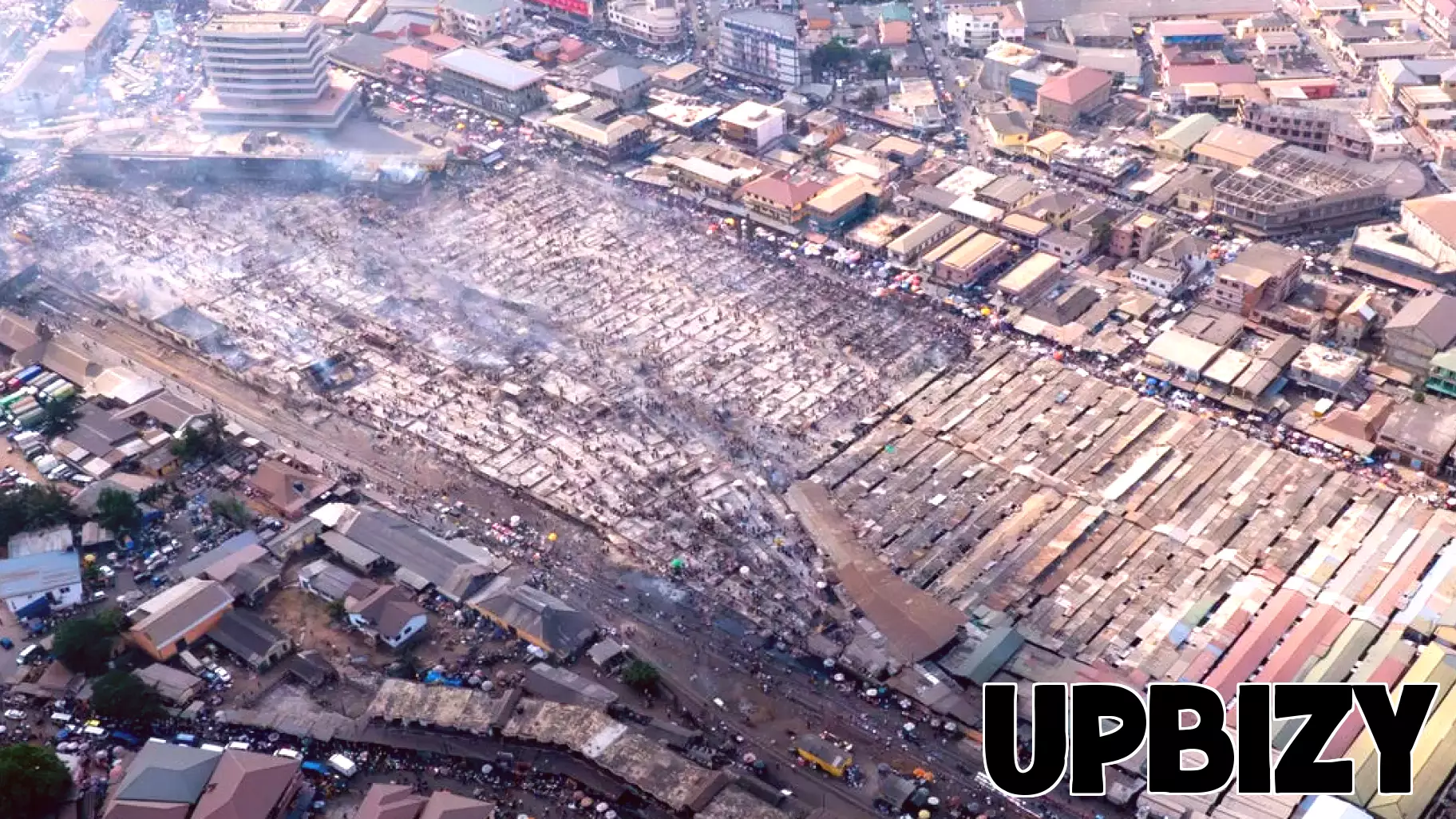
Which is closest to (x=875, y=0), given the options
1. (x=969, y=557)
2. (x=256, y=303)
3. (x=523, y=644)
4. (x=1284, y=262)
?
(x=1284, y=262)

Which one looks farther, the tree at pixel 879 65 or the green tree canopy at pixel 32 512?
the tree at pixel 879 65

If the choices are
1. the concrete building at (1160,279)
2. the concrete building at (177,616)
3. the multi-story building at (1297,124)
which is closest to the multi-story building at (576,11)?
the multi-story building at (1297,124)

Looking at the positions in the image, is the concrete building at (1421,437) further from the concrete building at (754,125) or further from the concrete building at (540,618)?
the concrete building at (754,125)

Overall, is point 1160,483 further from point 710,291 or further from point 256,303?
point 256,303

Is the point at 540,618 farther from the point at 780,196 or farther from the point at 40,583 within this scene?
the point at 780,196

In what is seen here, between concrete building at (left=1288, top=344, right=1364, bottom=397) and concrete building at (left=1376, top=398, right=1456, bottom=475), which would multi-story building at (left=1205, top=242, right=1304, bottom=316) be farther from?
concrete building at (left=1376, top=398, right=1456, bottom=475)
